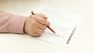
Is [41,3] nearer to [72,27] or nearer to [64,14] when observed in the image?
[64,14]

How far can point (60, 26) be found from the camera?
85 centimetres

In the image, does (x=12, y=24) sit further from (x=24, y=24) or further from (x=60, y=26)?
(x=60, y=26)

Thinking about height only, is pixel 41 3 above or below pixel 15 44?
above

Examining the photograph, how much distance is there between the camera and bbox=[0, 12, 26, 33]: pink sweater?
0.80 m

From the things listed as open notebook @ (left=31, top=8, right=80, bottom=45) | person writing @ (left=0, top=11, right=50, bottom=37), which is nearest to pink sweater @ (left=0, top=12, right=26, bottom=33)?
person writing @ (left=0, top=11, right=50, bottom=37)

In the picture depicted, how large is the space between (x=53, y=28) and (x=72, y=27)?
0.09 m

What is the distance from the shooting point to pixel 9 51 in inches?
27.5

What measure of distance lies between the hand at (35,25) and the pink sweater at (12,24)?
27 mm

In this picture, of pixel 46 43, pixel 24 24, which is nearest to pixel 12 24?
pixel 24 24

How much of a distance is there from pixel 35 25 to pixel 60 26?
0.14 m

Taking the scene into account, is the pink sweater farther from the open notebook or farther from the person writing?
the open notebook

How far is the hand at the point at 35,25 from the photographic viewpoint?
2.53 ft

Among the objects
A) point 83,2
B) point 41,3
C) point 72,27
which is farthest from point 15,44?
point 83,2

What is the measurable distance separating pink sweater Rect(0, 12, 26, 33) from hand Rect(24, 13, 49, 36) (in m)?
0.03
